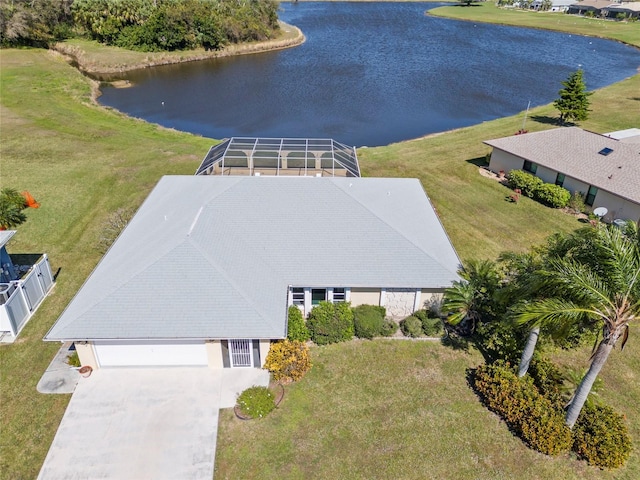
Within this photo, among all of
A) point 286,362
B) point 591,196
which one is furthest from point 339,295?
point 591,196

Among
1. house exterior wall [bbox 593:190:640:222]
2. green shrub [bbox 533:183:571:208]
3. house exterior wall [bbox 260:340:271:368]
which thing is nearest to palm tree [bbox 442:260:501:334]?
house exterior wall [bbox 260:340:271:368]

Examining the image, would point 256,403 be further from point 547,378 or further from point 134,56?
point 134,56

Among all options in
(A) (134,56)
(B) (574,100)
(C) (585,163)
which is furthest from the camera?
(A) (134,56)

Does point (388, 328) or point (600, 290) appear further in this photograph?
point (388, 328)

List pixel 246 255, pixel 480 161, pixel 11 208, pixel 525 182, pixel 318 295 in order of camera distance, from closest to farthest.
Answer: pixel 246 255, pixel 318 295, pixel 11 208, pixel 525 182, pixel 480 161

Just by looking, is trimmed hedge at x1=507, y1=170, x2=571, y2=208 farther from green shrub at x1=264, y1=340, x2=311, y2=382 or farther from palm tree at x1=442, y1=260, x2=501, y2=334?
green shrub at x1=264, y1=340, x2=311, y2=382

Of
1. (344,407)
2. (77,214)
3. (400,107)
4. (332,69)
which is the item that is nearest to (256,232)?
(344,407)

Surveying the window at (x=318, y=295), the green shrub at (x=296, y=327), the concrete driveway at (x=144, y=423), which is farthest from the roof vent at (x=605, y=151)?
the concrete driveway at (x=144, y=423)

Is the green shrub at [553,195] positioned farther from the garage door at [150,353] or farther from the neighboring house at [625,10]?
the neighboring house at [625,10]
